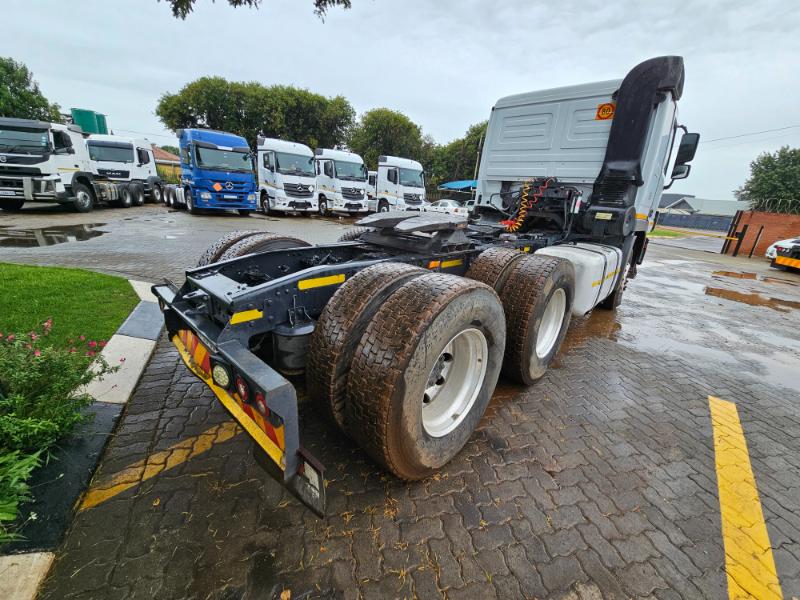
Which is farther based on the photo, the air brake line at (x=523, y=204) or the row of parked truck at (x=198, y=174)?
the row of parked truck at (x=198, y=174)

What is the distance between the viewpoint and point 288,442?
1470mm

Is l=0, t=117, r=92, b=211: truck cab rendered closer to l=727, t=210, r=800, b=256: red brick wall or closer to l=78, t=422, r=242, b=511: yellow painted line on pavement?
l=78, t=422, r=242, b=511: yellow painted line on pavement

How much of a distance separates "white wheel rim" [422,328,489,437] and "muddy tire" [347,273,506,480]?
65 mm

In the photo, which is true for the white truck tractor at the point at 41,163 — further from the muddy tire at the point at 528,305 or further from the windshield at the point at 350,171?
the muddy tire at the point at 528,305

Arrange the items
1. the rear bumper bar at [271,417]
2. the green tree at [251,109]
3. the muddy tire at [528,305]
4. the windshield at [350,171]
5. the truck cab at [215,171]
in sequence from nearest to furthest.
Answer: the rear bumper bar at [271,417], the muddy tire at [528,305], the truck cab at [215,171], the windshield at [350,171], the green tree at [251,109]

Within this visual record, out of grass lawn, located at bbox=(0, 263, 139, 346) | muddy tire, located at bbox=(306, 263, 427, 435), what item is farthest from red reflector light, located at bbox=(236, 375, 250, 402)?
grass lawn, located at bbox=(0, 263, 139, 346)

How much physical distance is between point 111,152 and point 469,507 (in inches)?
867

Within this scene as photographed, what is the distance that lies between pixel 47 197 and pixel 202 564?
1630 centimetres

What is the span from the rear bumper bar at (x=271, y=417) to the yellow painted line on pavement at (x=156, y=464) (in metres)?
0.69

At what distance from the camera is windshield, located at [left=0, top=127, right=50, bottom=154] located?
1155 cm

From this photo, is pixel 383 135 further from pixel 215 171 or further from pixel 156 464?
pixel 156 464

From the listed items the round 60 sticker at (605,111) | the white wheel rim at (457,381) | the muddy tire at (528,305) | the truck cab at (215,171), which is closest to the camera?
the white wheel rim at (457,381)

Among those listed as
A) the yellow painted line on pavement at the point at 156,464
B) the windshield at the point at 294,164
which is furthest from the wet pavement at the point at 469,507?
the windshield at the point at 294,164

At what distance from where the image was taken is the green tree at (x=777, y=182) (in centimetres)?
3903
